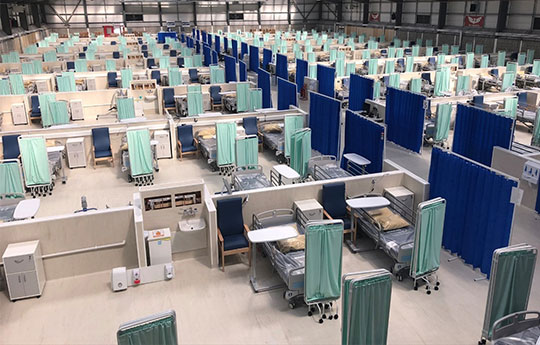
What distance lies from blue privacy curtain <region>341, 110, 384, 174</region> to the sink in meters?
3.99

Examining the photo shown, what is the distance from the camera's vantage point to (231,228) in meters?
7.30

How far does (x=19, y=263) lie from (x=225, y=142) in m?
5.61

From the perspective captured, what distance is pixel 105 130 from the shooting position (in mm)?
11234

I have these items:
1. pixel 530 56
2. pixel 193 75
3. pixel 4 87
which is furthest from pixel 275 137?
pixel 530 56

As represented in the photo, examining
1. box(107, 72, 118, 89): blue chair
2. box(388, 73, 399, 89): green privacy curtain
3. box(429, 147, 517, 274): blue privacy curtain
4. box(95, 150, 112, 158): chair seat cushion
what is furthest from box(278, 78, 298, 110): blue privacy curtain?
box(429, 147, 517, 274): blue privacy curtain

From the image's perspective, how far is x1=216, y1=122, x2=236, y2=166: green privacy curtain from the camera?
10867mm

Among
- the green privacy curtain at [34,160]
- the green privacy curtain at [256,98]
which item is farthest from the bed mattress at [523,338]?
the green privacy curtain at [256,98]

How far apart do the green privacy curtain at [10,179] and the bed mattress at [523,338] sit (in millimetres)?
8325

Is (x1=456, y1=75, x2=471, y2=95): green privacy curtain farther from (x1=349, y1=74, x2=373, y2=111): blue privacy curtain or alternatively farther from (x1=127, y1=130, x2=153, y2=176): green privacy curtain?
(x1=127, y1=130, x2=153, y2=176): green privacy curtain

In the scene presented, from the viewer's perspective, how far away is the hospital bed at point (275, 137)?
11.8 m

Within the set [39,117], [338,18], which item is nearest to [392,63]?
[39,117]

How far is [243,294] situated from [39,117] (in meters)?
11.7

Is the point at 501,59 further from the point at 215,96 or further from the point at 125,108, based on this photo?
the point at 125,108

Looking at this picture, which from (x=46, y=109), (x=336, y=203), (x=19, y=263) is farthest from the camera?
(x=46, y=109)
